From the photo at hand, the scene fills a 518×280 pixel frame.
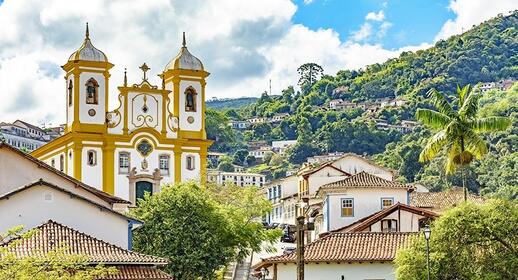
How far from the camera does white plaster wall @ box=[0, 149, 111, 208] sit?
52.8 meters

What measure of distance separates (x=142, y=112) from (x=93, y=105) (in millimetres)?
3603

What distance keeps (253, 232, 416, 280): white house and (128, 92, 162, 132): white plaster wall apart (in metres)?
36.2

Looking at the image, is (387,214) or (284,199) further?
(284,199)

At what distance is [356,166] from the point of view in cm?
9344

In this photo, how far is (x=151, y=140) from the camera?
89.4m

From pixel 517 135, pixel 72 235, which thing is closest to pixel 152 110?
pixel 72 235

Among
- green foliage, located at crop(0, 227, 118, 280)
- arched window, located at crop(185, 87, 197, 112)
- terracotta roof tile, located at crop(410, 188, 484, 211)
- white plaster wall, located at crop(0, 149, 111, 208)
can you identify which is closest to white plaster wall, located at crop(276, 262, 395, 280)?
white plaster wall, located at crop(0, 149, 111, 208)

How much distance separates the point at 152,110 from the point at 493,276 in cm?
4835

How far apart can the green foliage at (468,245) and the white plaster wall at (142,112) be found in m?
45.3

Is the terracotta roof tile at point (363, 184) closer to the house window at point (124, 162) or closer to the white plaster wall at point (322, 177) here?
the white plaster wall at point (322, 177)

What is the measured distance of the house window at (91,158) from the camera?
285 ft

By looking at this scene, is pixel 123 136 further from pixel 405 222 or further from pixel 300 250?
pixel 300 250

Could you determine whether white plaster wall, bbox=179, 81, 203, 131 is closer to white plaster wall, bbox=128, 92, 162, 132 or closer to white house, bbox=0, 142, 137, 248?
white plaster wall, bbox=128, 92, 162, 132

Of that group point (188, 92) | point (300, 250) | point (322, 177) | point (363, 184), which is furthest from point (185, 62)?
point (300, 250)
